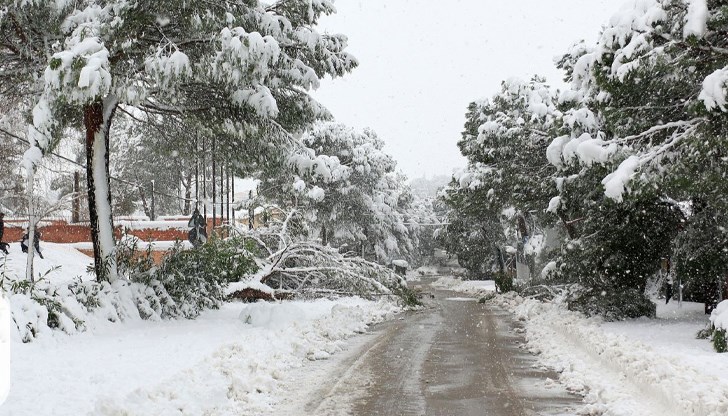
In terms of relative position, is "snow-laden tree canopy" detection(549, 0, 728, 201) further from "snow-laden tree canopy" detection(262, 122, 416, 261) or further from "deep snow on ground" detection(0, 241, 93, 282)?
"snow-laden tree canopy" detection(262, 122, 416, 261)

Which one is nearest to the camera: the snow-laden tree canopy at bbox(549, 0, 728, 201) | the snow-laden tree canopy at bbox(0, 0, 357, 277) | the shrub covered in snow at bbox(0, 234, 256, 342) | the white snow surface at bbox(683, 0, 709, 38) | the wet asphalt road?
the wet asphalt road

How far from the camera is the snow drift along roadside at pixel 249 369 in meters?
6.68

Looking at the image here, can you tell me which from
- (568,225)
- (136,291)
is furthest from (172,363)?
(568,225)

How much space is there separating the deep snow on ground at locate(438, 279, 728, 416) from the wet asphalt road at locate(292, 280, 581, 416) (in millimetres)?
393

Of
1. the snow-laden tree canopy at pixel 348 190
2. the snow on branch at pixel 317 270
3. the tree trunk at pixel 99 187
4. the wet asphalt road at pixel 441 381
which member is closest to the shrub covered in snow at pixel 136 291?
the tree trunk at pixel 99 187

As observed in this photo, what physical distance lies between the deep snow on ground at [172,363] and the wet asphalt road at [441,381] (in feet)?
2.74

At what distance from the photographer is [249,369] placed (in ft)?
29.4

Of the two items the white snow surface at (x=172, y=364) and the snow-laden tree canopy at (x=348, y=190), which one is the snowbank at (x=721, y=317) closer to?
the white snow surface at (x=172, y=364)

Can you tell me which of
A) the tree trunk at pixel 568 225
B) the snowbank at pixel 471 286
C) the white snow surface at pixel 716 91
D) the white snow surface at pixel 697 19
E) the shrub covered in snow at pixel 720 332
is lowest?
the snowbank at pixel 471 286

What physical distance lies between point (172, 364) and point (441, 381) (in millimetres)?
3617

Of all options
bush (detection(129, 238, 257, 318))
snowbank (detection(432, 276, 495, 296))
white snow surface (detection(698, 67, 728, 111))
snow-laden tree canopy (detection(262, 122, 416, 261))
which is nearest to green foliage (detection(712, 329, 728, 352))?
white snow surface (detection(698, 67, 728, 111))

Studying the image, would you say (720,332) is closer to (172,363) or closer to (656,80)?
(656,80)

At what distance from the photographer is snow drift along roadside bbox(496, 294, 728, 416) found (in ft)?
22.7

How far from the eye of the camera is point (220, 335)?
465 inches
